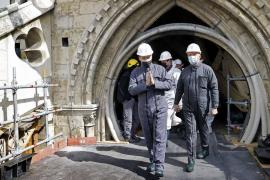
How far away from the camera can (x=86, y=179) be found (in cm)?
386

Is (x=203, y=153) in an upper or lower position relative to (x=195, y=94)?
lower

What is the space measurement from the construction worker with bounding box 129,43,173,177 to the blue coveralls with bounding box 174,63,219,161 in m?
0.34

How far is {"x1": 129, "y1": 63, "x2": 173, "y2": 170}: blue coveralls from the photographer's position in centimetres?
378

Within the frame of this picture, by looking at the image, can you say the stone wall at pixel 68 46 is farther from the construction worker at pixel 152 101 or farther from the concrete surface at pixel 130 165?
the construction worker at pixel 152 101

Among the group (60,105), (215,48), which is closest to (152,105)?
(60,105)

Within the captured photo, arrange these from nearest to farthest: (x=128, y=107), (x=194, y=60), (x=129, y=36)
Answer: (x=194, y=60) → (x=129, y=36) → (x=128, y=107)

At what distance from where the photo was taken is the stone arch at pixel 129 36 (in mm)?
5059

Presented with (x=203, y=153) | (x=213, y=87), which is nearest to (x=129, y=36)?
(x=213, y=87)

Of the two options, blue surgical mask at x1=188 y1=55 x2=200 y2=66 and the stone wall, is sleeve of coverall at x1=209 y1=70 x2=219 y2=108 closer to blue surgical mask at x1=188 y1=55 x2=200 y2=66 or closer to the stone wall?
→ blue surgical mask at x1=188 y1=55 x2=200 y2=66

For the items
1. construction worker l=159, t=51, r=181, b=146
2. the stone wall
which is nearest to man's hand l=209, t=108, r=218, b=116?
construction worker l=159, t=51, r=181, b=146

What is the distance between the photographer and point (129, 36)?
5.80m

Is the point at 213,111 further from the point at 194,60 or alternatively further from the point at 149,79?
the point at 149,79

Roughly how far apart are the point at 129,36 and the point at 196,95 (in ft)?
7.36

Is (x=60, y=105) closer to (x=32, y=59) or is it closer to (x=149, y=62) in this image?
(x=32, y=59)
